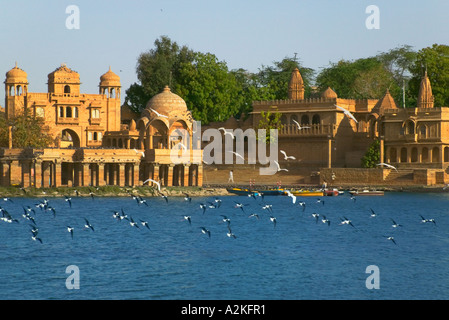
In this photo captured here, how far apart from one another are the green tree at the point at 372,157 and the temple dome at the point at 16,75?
34.3 metres

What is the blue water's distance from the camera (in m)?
40.9

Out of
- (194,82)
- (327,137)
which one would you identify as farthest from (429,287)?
(194,82)

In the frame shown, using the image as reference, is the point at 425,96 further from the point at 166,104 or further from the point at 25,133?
the point at 25,133

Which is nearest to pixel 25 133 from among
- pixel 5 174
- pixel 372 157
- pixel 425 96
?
pixel 5 174

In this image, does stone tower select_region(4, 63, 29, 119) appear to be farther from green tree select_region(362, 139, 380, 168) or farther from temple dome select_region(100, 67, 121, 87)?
green tree select_region(362, 139, 380, 168)

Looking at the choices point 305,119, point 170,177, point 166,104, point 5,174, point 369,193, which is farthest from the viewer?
point 305,119

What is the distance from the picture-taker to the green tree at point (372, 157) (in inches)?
3676

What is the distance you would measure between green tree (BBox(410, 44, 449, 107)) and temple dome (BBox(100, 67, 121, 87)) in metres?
31.1

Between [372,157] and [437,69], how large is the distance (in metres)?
14.3

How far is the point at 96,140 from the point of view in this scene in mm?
102250

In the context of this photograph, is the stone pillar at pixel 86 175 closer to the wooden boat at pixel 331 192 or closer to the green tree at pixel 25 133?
the green tree at pixel 25 133

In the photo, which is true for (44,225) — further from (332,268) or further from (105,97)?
(105,97)

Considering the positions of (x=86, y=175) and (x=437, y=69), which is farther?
(x=437, y=69)

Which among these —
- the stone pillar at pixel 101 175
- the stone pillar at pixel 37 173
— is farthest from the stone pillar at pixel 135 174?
the stone pillar at pixel 37 173
